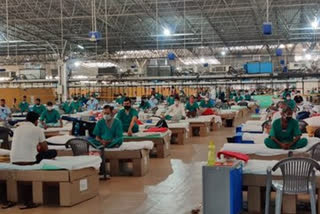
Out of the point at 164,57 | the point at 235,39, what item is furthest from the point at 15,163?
the point at 164,57

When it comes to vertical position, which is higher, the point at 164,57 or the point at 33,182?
the point at 164,57

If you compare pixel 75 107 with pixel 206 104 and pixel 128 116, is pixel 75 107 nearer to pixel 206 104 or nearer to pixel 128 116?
pixel 206 104

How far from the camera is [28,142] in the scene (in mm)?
6703

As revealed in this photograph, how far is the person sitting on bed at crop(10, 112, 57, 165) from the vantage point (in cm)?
667

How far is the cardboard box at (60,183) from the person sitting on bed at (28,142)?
8.9 inches

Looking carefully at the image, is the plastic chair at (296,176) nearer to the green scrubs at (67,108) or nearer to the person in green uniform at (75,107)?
the green scrubs at (67,108)

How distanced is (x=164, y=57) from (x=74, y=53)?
24.9 ft

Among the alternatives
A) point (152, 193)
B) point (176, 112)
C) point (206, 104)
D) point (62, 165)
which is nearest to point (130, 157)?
point (152, 193)

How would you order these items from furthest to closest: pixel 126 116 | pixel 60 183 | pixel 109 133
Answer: pixel 126 116
pixel 109 133
pixel 60 183

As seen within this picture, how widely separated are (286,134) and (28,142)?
4.10 meters

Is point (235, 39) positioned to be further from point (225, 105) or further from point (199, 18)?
point (225, 105)

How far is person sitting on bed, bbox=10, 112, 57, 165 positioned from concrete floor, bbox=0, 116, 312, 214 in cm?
74

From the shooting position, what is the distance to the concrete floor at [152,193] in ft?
20.7

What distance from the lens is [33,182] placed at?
6.65 metres
